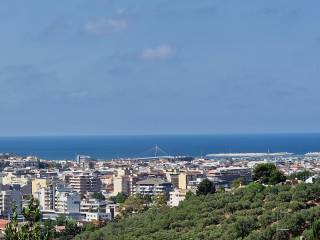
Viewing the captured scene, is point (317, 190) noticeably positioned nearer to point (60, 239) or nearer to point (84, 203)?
point (60, 239)

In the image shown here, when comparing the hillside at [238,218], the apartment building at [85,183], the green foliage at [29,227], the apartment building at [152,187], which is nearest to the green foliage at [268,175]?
the hillside at [238,218]

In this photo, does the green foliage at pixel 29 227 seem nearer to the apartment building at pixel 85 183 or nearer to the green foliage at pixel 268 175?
the green foliage at pixel 268 175

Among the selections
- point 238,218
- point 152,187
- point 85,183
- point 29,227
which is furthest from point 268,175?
point 85,183

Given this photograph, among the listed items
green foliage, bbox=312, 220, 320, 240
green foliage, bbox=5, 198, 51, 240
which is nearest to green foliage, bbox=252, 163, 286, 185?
green foliage, bbox=312, 220, 320, 240

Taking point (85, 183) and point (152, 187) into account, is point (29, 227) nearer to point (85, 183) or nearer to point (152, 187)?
point (152, 187)

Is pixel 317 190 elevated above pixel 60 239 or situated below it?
above

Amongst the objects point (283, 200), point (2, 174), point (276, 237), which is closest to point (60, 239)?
point (283, 200)
